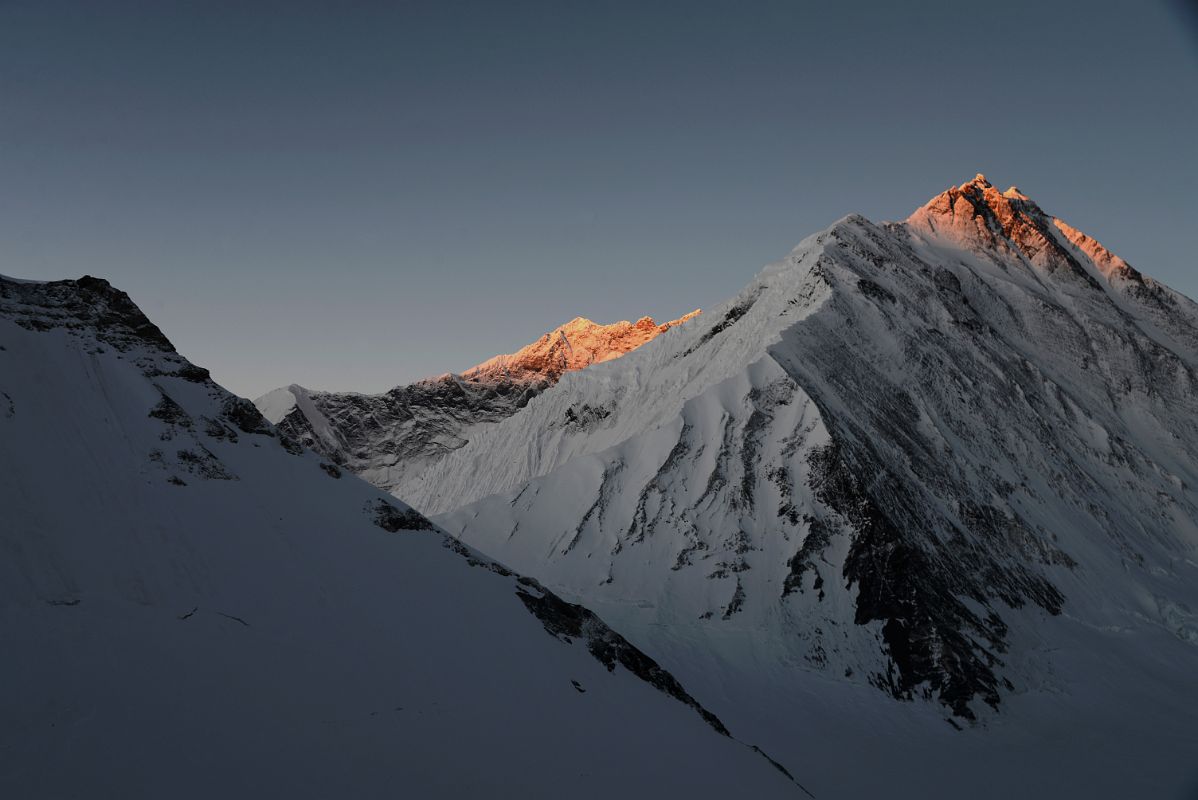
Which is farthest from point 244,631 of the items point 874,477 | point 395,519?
point 874,477

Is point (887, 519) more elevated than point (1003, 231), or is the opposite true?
point (1003, 231)

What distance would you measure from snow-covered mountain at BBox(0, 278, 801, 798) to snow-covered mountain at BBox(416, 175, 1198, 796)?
18.7 meters

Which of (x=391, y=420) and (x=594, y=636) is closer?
(x=594, y=636)

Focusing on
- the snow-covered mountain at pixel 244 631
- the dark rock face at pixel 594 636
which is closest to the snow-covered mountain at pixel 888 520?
the dark rock face at pixel 594 636

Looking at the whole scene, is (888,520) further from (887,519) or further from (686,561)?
(686,561)

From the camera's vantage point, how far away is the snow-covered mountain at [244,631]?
52.2 feet

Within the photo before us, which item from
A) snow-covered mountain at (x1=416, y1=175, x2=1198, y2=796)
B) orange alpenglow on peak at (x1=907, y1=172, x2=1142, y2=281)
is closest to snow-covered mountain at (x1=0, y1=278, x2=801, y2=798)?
snow-covered mountain at (x1=416, y1=175, x2=1198, y2=796)

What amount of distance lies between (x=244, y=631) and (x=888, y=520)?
156ft

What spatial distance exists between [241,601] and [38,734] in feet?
24.3

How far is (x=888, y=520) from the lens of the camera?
57219mm

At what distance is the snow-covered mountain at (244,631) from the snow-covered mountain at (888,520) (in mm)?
18711

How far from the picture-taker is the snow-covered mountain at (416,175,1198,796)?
158ft

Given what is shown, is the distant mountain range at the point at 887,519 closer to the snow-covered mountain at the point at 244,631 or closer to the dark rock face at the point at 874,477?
the dark rock face at the point at 874,477

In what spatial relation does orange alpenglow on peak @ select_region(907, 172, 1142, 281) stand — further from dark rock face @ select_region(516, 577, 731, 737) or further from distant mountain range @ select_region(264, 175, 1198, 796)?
dark rock face @ select_region(516, 577, 731, 737)
